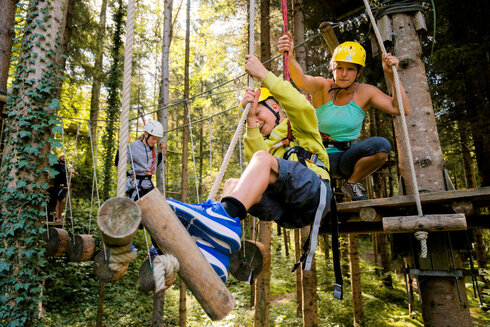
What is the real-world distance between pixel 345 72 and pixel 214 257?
1.90m

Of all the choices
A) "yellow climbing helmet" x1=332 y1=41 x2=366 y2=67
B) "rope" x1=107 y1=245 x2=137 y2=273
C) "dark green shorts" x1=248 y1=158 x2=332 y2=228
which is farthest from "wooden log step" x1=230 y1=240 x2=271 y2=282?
"yellow climbing helmet" x1=332 y1=41 x2=366 y2=67

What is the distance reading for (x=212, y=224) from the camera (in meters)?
1.22

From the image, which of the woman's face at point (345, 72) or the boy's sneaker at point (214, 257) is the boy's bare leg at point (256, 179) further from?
the woman's face at point (345, 72)

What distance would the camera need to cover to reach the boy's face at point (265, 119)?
225 cm

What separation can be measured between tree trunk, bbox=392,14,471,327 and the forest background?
81 centimetres

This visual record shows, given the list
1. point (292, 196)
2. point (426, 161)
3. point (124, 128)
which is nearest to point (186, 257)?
point (124, 128)

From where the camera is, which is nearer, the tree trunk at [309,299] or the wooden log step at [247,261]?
the wooden log step at [247,261]

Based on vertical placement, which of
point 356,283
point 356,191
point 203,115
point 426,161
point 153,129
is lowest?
point 356,283

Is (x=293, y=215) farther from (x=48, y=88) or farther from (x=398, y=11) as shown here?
(x=48, y=88)

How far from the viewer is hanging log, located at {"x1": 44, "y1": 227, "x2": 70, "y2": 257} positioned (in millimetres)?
5000

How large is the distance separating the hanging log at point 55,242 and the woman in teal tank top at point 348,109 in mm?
4550

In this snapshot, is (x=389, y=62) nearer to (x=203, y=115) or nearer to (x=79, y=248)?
(x=79, y=248)

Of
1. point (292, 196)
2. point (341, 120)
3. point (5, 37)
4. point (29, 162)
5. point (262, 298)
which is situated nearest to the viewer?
point (292, 196)

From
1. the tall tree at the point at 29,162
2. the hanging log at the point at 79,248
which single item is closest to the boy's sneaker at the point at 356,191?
the tall tree at the point at 29,162
